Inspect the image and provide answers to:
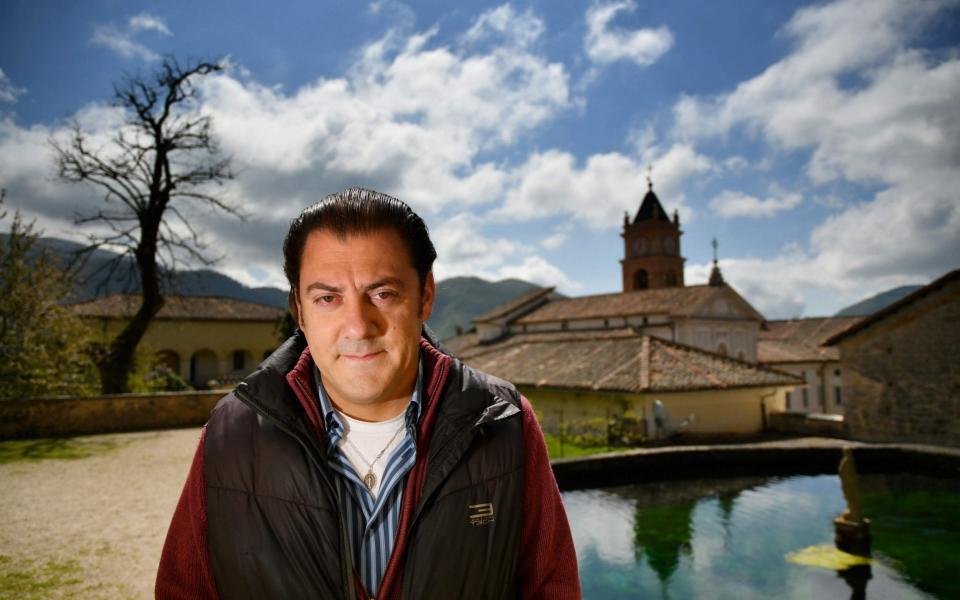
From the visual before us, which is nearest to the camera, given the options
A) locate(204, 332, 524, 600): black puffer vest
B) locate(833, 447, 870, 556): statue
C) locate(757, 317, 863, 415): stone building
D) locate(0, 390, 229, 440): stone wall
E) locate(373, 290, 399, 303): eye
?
locate(204, 332, 524, 600): black puffer vest

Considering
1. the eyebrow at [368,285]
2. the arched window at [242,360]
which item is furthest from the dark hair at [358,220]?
the arched window at [242,360]

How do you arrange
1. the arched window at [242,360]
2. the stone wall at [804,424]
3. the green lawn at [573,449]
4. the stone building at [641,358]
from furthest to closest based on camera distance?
the arched window at [242,360] < the stone wall at [804,424] < the stone building at [641,358] < the green lawn at [573,449]

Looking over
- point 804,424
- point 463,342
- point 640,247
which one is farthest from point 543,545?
point 640,247

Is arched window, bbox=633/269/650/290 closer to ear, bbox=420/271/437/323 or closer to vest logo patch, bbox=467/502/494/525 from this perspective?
ear, bbox=420/271/437/323

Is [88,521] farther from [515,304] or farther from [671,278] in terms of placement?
[671,278]

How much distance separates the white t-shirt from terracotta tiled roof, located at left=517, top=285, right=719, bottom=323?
108 feet

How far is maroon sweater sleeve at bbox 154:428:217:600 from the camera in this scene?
4.92 ft

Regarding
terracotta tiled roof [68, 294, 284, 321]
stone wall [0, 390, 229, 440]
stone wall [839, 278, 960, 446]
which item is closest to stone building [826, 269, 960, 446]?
stone wall [839, 278, 960, 446]

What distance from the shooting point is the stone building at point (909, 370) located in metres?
17.0

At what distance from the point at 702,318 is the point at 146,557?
108 feet

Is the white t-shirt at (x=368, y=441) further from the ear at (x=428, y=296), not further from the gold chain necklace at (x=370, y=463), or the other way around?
the ear at (x=428, y=296)

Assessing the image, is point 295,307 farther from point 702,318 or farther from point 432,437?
point 702,318

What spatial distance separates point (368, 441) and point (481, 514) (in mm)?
410

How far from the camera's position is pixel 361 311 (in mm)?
1544
